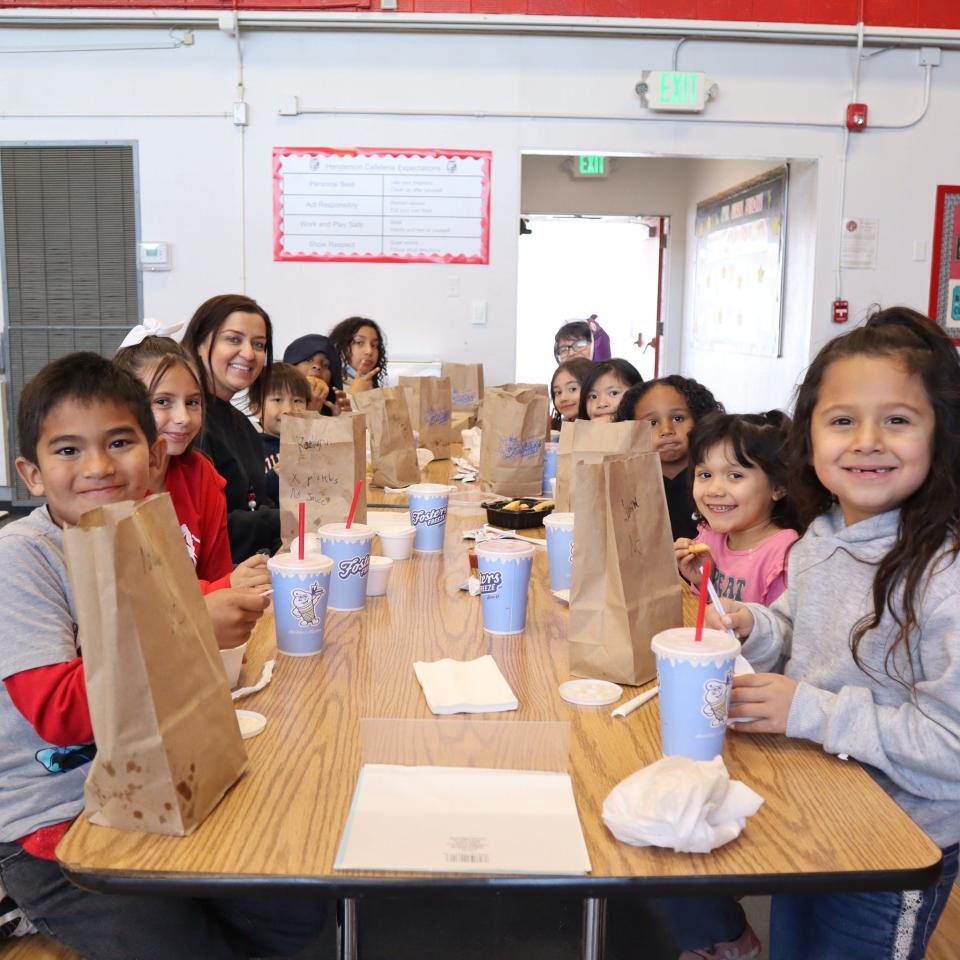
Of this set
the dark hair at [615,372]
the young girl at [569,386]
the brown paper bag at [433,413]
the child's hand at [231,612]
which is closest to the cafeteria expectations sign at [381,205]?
the young girl at [569,386]

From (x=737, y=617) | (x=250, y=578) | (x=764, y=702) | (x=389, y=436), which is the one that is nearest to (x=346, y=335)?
(x=389, y=436)

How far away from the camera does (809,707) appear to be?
1065 mm

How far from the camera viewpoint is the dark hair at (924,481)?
1181mm

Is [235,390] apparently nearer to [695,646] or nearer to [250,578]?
[250,578]

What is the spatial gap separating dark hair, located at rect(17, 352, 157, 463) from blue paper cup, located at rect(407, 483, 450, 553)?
26.5 inches

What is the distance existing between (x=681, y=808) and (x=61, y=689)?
669 mm

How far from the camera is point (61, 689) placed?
3.49ft

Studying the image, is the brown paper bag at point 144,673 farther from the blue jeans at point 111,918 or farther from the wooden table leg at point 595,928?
the wooden table leg at point 595,928

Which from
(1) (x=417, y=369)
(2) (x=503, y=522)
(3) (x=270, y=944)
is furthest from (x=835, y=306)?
(3) (x=270, y=944)

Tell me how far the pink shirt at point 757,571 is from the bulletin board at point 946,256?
165 inches

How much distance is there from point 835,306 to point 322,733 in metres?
5.11

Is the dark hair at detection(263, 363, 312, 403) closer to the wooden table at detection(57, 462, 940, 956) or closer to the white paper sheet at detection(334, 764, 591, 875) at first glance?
the wooden table at detection(57, 462, 940, 956)

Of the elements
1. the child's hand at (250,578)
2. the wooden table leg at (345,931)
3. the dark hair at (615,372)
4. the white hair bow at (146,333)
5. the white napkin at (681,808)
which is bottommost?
the wooden table leg at (345,931)

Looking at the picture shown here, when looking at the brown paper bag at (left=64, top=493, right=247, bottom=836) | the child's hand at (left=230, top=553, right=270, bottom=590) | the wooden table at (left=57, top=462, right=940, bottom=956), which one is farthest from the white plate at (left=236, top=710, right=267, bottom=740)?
the child's hand at (left=230, top=553, right=270, bottom=590)
